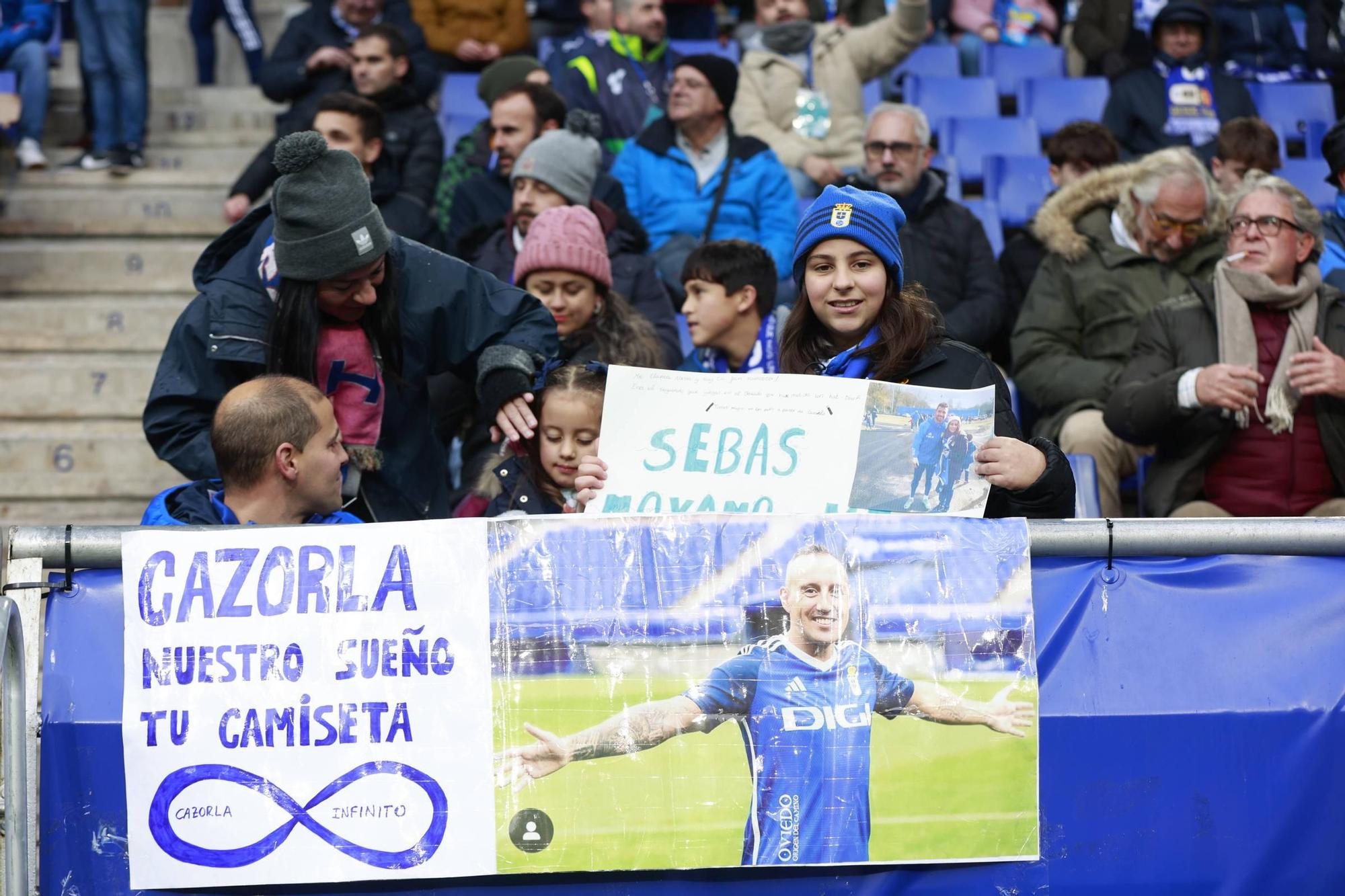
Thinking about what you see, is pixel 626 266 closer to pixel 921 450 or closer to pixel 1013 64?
pixel 921 450

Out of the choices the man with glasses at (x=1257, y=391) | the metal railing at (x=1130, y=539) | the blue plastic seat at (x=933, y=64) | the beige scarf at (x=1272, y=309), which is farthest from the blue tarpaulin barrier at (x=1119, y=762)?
the blue plastic seat at (x=933, y=64)

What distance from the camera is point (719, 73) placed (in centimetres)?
714

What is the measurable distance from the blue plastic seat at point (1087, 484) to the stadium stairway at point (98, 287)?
3621 millimetres

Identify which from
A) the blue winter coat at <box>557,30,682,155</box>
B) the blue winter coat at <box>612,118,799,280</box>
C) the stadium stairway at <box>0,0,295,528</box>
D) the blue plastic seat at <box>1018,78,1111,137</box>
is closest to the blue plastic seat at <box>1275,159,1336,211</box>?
the blue plastic seat at <box>1018,78,1111,137</box>

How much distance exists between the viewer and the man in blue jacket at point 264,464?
11.9 feet

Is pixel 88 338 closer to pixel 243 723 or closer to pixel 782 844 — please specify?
pixel 243 723

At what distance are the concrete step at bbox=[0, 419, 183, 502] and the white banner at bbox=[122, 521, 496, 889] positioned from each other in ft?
12.2

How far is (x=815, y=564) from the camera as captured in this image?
3.10m

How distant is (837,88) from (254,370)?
485cm

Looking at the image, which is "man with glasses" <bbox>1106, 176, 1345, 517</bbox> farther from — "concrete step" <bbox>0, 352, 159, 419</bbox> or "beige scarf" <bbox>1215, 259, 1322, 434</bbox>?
"concrete step" <bbox>0, 352, 159, 419</bbox>

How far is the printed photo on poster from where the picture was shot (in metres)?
3.22

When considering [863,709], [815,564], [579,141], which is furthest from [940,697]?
[579,141]

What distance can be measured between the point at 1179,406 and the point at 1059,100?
4.75 meters

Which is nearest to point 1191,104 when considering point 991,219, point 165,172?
point 991,219
